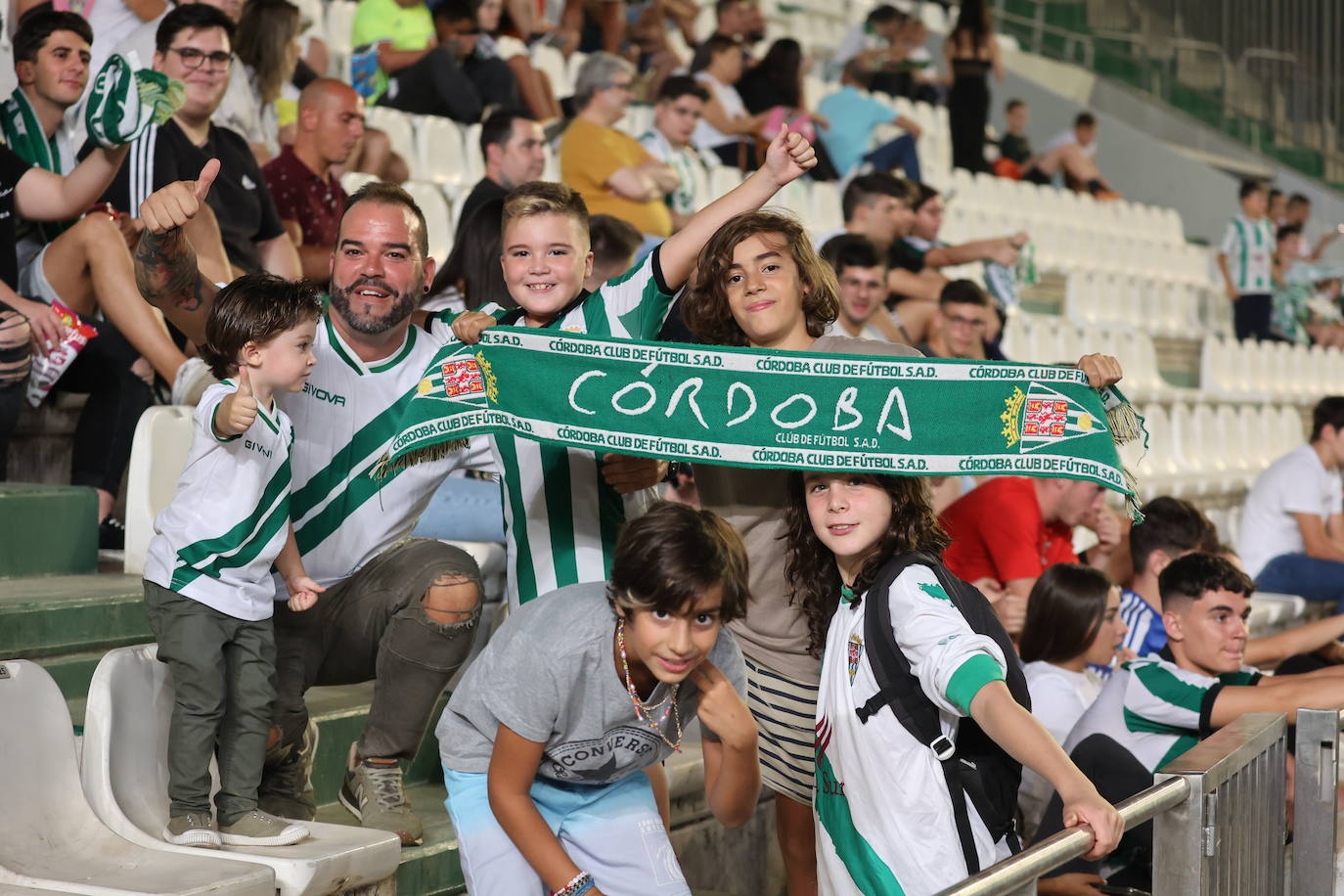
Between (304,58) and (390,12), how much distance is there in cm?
59

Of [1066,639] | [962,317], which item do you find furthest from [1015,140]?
[1066,639]

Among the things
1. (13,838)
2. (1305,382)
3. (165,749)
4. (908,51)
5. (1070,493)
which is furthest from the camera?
(908,51)

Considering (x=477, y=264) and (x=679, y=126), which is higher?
(x=679, y=126)

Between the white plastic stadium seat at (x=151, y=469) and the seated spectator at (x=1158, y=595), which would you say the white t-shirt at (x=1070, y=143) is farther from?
the white plastic stadium seat at (x=151, y=469)

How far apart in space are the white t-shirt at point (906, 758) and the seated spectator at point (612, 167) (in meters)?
4.20

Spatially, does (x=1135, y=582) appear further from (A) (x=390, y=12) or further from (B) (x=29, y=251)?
(A) (x=390, y=12)

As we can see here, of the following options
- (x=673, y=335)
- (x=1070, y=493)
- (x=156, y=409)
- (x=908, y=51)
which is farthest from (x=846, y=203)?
(x=908, y=51)

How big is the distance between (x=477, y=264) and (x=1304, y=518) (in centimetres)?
436

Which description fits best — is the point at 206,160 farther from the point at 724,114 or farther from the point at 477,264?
the point at 724,114

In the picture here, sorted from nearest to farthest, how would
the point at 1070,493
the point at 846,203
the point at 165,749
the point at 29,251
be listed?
1. the point at 165,749
2. the point at 29,251
3. the point at 1070,493
4. the point at 846,203

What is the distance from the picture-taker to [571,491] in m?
2.93

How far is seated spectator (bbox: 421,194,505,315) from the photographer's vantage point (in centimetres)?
402

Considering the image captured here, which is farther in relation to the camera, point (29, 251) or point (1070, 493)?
point (1070, 493)

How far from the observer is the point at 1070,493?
5.00m
